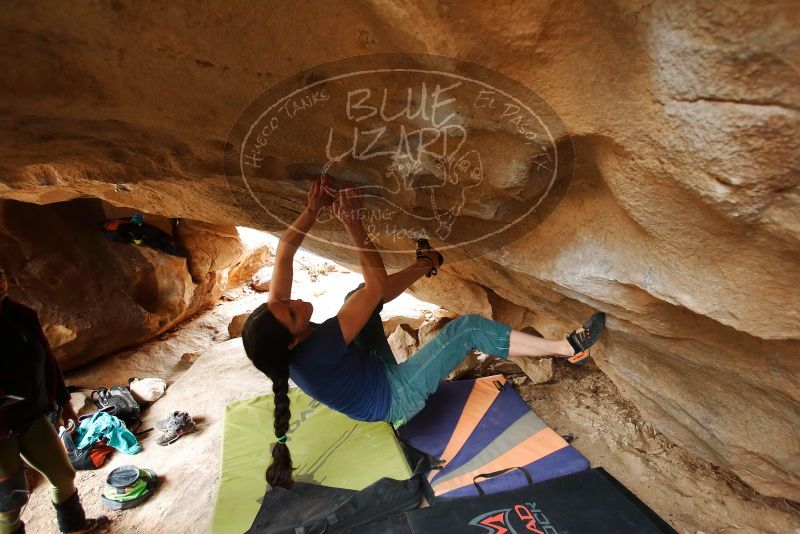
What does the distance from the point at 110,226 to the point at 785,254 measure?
17.8 ft

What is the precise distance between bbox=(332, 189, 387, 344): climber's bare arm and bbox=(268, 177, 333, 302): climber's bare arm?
0.09 meters

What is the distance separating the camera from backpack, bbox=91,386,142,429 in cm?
316

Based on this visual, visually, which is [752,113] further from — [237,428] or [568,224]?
[237,428]

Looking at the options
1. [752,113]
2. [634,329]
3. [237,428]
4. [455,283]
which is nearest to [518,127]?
[752,113]

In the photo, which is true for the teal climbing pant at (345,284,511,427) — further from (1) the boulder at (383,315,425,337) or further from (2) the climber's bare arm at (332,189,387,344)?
(1) the boulder at (383,315,425,337)

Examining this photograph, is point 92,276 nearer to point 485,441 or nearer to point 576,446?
point 485,441

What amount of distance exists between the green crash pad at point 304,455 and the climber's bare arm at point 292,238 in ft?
3.81

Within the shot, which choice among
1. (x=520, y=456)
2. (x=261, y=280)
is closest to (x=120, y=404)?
(x=520, y=456)

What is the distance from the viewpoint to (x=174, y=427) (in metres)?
3.01

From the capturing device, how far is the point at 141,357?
4.56m

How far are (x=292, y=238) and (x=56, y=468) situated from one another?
1721 mm

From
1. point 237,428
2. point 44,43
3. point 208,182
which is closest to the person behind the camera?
point 44,43

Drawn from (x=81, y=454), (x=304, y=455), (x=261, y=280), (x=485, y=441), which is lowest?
(x=485, y=441)

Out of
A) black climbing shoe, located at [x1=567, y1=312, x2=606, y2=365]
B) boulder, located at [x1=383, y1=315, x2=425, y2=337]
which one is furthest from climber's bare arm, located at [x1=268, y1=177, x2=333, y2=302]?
boulder, located at [x1=383, y1=315, x2=425, y2=337]
